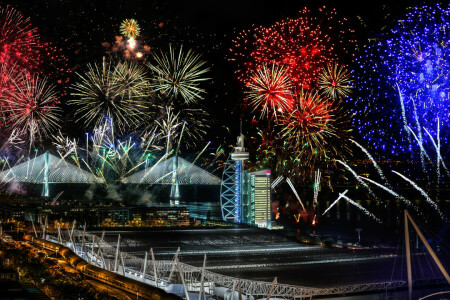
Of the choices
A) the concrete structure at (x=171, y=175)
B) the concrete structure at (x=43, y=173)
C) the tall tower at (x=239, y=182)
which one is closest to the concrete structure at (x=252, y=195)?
the tall tower at (x=239, y=182)

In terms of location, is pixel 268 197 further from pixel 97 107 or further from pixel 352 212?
pixel 352 212

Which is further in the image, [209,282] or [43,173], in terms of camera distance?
[43,173]

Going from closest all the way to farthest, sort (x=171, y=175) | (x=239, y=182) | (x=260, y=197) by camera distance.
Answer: (x=260, y=197) < (x=239, y=182) < (x=171, y=175)

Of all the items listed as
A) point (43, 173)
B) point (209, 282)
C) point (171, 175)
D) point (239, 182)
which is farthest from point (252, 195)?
point (171, 175)

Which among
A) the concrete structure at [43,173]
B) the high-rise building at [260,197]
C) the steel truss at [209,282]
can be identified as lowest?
the steel truss at [209,282]

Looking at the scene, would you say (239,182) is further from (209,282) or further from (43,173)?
(43,173)

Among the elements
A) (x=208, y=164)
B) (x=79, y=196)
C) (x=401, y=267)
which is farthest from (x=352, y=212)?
(x=401, y=267)

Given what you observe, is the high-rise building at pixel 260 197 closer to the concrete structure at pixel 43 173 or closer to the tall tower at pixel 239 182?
the tall tower at pixel 239 182

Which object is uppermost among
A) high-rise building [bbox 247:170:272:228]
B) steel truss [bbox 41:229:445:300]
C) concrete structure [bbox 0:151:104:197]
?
concrete structure [bbox 0:151:104:197]

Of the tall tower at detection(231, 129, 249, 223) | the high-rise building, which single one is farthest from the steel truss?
the tall tower at detection(231, 129, 249, 223)

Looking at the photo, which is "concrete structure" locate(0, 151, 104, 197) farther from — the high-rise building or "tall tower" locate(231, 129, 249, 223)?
the high-rise building

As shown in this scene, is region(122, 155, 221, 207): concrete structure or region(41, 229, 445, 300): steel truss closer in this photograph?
region(41, 229, 445, 300): steel truss
